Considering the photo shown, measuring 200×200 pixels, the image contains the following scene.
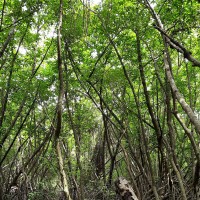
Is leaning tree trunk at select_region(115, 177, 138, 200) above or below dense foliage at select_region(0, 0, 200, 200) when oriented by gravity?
below

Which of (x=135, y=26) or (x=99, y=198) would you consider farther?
(x=99, y=198)

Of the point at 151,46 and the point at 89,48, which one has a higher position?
the point at 89,48

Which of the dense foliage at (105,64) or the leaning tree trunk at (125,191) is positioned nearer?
the leaning tree trunk at (125,191)

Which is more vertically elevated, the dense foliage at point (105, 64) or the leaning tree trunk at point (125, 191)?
the dense foliage at point (105, 64)

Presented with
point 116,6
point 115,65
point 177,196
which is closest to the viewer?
point 116,6

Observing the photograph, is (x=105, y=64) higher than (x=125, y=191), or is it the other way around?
(x=105, y=64)

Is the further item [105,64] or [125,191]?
[105,64]

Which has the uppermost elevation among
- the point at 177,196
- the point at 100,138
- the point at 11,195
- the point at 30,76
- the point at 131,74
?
the point at 30,76

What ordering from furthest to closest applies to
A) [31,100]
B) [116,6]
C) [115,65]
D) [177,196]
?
[31,100], [115,65], [177,196], [116,6]

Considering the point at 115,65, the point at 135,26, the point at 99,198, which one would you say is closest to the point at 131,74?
the point at 115,65

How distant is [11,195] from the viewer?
28.7 feet

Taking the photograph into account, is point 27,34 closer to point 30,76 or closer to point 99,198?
point 30,76

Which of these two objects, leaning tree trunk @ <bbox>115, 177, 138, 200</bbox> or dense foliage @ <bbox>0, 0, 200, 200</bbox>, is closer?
leaning tree trunk @ <bbox>115, 177, 138, 200</bbox>

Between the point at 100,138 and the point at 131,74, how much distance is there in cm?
498
